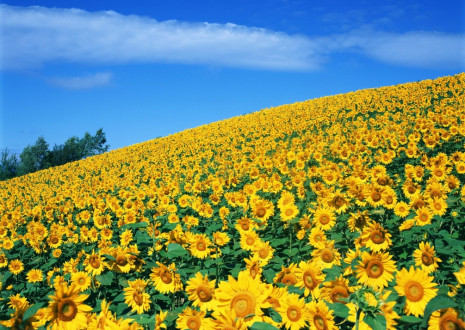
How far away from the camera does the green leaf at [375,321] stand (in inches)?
69.6

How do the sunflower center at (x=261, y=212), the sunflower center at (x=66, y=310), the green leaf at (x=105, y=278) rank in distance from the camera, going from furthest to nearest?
the sunflower center at (x=261, y=212)
the green leaf at (x=105, y=278)
the sunflower center at (x=66, y=310)

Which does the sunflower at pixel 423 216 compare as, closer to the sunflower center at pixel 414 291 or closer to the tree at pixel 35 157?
the sunflower center at pixel 414 291

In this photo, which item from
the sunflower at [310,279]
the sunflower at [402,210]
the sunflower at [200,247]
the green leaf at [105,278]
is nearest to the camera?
the sunflower at [310,279]

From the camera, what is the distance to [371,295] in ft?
6.18

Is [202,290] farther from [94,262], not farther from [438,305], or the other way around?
[94,262]

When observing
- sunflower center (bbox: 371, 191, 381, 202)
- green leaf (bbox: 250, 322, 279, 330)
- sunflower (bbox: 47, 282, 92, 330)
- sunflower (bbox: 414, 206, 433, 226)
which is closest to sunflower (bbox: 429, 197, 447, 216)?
sunflower (bbox: 414, 206, 433, 226)

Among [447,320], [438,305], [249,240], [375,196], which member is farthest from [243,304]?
[375,196]

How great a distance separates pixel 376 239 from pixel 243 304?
2496 mm

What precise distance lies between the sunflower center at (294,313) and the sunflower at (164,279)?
5.67 ft

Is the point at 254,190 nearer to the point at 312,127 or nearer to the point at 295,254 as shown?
the point at 295,254

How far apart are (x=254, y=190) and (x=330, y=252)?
527 cm

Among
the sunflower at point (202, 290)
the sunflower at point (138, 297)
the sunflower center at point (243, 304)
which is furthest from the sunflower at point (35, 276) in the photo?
the sunflower center at point (243, 304)

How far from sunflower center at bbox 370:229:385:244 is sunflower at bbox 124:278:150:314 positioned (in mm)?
2774

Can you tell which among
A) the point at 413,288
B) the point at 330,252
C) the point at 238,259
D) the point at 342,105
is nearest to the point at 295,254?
the point at 238,259
